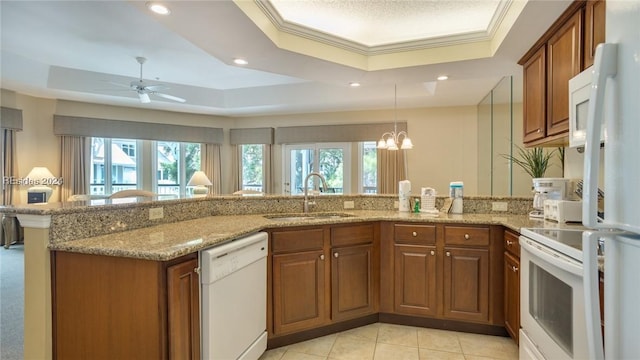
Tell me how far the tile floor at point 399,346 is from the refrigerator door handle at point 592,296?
1583mm

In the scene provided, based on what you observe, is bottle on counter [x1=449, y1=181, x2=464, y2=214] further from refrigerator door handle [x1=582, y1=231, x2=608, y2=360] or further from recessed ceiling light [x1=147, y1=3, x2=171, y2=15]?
recessed ceiling light [x1=147, y1=3, x2=171, y2=15]

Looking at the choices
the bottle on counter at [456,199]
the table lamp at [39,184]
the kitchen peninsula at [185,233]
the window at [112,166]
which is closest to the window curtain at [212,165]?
the window at [112,166]

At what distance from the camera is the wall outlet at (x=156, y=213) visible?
213 centimetres

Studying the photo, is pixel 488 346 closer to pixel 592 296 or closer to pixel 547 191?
pixel 547 191

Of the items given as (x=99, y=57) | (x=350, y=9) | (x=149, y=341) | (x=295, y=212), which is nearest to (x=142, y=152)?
(x=99, y=57)

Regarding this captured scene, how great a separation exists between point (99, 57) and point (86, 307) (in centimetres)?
426

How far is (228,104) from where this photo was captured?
246 inches

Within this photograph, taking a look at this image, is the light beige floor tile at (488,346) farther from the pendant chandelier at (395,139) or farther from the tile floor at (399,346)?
the pendant chandelier at (395,139)

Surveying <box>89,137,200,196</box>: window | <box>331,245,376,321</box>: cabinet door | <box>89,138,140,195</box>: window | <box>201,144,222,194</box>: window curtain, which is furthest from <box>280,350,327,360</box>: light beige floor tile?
<box>89,138,140,195</box>: window

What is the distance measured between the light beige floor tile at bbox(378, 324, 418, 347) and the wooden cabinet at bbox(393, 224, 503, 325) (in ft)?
0.43

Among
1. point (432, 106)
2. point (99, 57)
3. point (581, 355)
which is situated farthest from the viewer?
point (432, 106)

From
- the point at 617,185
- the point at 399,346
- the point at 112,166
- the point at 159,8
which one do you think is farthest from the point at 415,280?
the point at 112,166

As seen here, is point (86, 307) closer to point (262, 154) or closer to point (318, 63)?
point (318, 63)

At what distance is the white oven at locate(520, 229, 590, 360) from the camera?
134cm
